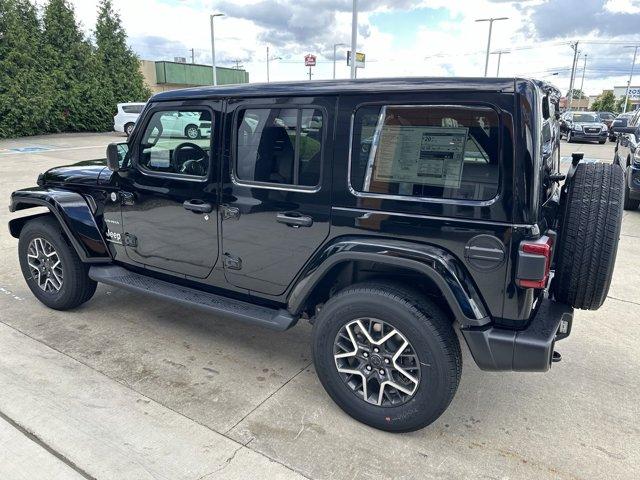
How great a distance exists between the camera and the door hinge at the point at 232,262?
3053 mm

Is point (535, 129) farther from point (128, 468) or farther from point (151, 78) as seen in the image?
point (151, 78)

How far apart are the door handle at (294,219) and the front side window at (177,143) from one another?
0.68 meters

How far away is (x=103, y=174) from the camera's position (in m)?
3.71

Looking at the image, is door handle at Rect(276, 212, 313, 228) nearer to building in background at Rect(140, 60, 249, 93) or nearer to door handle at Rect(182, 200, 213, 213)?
door handle at Rect(182, 200, 213, 213)

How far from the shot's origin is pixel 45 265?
393 cm

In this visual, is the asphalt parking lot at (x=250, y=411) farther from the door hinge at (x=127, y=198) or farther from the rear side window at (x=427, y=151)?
the rear side window at (x=427, y=151)

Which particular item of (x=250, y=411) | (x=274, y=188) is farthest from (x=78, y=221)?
(x=250, y=411)

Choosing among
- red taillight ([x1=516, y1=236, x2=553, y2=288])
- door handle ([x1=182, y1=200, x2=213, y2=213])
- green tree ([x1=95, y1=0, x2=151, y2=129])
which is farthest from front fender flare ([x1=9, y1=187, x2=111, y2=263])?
green tree ([x1=95, y1=0, x2=151, y2=129])

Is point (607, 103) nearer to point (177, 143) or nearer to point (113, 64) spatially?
point (113, 64)

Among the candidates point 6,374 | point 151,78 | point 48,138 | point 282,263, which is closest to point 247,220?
point 282,263

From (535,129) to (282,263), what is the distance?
1.53m

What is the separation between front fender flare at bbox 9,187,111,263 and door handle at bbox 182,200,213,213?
1.01 meters

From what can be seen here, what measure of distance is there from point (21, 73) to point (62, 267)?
797 inches

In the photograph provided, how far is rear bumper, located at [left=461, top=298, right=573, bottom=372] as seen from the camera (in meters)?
2.23
